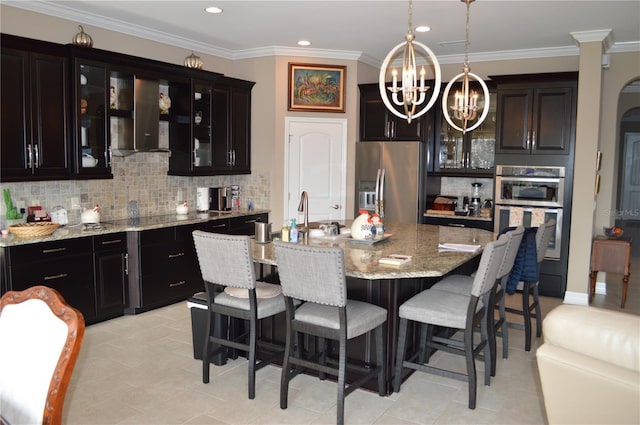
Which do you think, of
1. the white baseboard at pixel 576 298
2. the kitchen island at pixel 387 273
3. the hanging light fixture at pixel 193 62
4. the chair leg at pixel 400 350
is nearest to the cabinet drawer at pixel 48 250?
the kitchen island at pixel 387 273

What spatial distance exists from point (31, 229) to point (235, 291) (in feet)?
6.38

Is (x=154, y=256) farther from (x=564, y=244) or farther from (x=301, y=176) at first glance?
(x=564, y=244)

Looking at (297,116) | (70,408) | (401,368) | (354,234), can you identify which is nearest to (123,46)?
(297,116)

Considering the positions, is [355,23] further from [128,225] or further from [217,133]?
[128,225]

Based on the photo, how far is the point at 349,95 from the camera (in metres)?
6.98

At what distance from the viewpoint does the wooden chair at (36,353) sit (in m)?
1.74

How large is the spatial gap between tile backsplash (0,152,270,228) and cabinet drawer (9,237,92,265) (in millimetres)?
570

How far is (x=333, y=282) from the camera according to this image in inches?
120

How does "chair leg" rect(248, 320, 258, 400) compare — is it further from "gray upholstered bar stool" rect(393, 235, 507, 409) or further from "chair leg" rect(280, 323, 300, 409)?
"gray upholstered bar stool" rect(393, 235, 507, 409)

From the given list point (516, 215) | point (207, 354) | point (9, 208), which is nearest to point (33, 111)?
point (9, 208)

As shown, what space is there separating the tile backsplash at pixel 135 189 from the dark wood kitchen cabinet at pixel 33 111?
1.12ft

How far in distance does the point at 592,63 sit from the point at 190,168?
4.47 m

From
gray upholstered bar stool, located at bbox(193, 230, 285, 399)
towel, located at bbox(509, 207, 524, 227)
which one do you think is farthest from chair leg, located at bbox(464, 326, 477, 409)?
towel, located at bbox(509, 207, 524, 227)

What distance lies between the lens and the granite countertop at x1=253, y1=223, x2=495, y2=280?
10.8 ft
